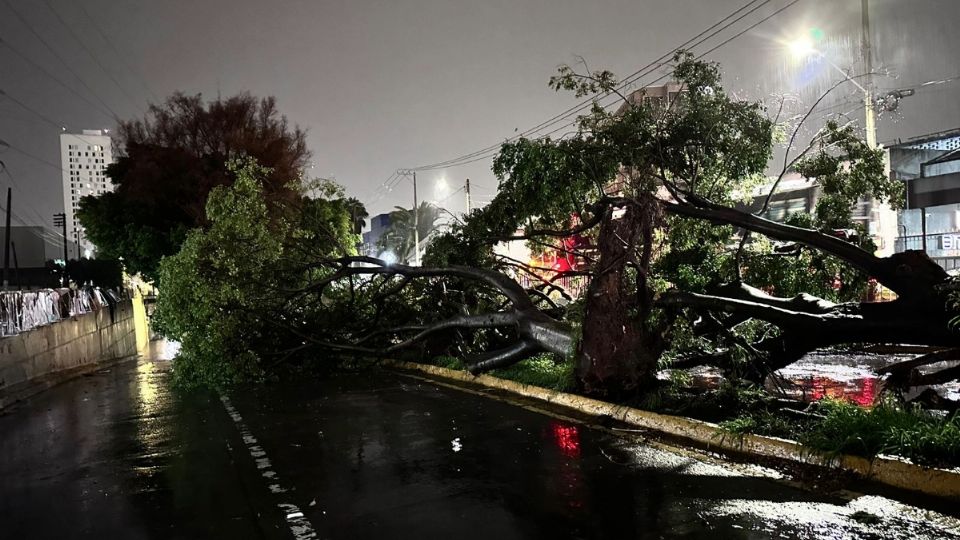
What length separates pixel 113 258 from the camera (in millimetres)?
30094

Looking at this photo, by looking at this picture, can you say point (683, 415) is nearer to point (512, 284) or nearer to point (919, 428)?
point (919, 428)

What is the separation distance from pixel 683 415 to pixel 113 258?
28.1 metres

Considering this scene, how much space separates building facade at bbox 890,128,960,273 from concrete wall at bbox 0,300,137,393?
27.5m

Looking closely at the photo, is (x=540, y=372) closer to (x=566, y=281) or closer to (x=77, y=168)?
(x=566, y=281)

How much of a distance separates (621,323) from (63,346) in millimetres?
15483

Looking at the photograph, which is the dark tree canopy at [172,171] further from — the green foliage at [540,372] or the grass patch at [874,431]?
the grass patch at [874,431]

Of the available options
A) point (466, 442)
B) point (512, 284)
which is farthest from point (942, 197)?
point (466, 442)

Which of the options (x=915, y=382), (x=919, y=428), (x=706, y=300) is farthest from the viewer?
(x=706, y=300)

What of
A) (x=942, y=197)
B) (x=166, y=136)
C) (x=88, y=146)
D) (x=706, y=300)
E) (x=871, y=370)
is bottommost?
(x=871, y=370)

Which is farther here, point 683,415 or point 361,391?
point 361,391

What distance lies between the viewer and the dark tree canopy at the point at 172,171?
2630cm

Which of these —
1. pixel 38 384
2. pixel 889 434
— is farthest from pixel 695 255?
pixel 38 384

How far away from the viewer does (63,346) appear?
60.8 ft

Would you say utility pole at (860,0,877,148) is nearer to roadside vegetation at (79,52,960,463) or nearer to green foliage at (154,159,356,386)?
roadside vegetation at (79,52,960,463)
